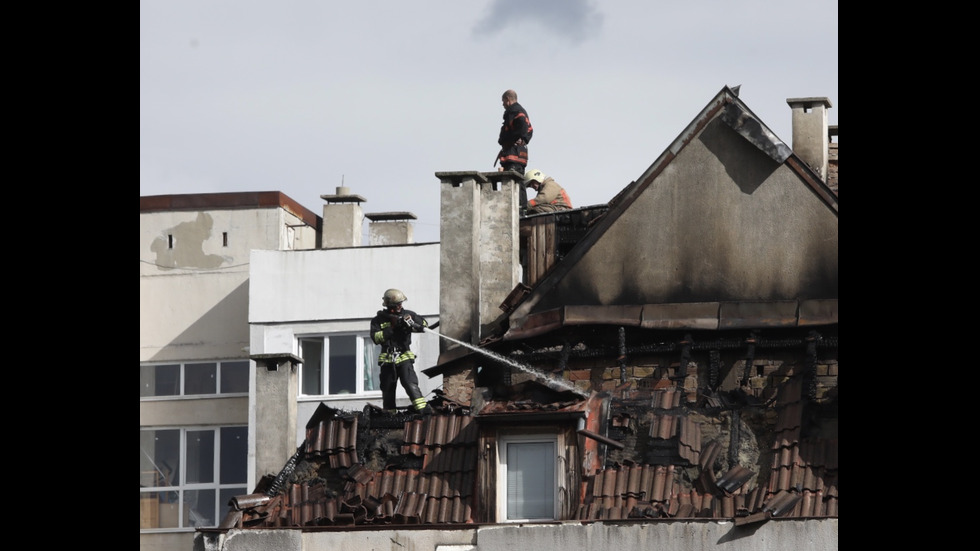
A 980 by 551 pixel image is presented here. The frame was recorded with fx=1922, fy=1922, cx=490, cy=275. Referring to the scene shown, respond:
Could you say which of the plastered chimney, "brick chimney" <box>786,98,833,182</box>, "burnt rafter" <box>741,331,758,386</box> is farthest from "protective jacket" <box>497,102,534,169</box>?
the plastered chimney

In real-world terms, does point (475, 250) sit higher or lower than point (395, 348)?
higher

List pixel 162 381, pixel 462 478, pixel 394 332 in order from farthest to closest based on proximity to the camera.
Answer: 1. pixel 162 381
2. pixel 394 332
3. pixel 462 478

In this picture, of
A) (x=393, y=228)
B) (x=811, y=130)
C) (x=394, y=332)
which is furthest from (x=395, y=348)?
(x=393, y=228)

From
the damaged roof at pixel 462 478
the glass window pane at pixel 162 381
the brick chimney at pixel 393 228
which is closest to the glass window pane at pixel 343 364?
the brick chimney at pixel 393 228

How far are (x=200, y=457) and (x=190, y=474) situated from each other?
1.63 feet

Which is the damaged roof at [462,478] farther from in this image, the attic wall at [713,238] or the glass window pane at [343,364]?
the glass window pane at [343,364]

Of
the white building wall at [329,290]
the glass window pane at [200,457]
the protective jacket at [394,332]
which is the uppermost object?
the white building wall at [329,290]

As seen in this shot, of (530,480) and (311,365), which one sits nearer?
(530,480)

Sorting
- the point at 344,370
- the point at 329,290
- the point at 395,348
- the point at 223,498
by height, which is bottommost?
the point at 223,498

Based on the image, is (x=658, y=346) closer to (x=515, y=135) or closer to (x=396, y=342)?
(x=396, y=342)

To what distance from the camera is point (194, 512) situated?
158 ft

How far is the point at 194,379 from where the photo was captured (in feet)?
163

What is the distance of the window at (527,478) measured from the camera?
78.6ft
